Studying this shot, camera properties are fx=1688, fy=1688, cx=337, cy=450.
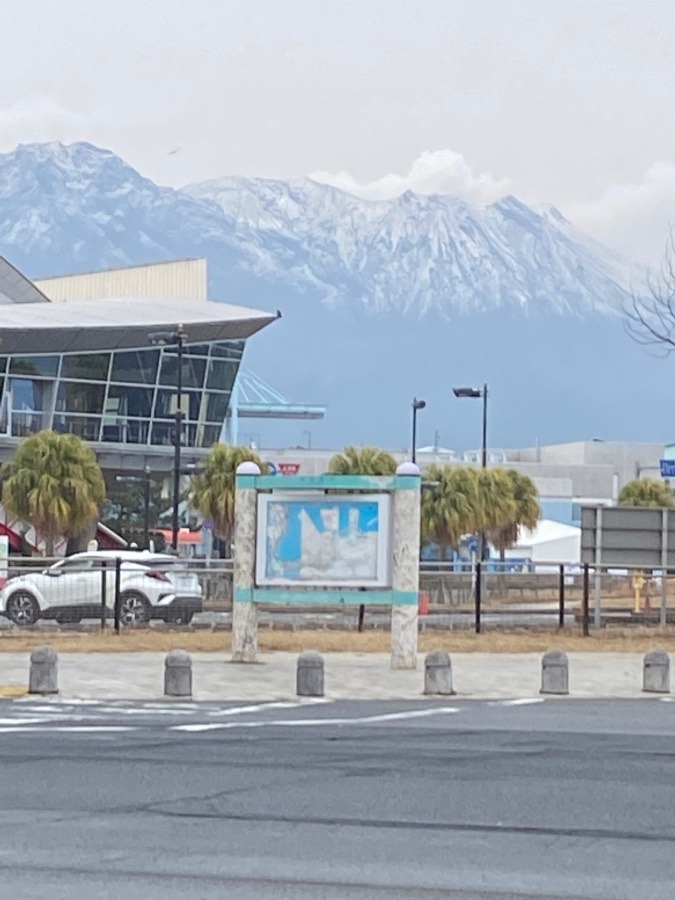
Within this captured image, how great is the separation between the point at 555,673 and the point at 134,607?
42.9ft

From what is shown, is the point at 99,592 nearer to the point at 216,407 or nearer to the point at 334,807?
the point at 334,807

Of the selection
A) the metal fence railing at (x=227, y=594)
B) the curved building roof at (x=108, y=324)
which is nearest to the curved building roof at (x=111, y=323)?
the curved building roof at (x=108, y=324)

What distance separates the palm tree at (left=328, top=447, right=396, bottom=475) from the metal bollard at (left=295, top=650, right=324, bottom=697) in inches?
1845

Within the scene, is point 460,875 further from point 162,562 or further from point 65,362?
point 65,362

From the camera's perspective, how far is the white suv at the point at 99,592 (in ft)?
102

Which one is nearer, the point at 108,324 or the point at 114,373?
the point at 108,324

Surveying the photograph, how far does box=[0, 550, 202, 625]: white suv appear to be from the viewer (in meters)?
31.0

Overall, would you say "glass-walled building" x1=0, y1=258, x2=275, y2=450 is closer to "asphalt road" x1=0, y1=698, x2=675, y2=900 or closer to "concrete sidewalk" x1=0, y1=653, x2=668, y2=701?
"concrete sidewalk" x1=0, y1=653, x2=668, y2=701

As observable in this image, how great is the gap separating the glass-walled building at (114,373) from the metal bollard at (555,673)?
54663mm

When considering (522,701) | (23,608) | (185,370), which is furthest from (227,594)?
(185,370)

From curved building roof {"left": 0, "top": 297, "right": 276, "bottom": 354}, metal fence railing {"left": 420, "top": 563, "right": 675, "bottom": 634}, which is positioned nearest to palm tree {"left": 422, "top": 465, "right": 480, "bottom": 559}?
curved building roof {"left": 0, "top": 297, "right": 276, "bottom": 354}

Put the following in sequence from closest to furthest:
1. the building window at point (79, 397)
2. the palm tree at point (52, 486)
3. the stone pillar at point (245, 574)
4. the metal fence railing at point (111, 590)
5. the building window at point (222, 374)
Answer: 1. the stone pillar at point (245, 574)
2. the metal fence railing at point (111, 590)
3. the palm tree at point (52, 486)
4. the building window at point (79, 397)
5. the building window at point (222, 374)

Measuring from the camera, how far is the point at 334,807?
35.8ft

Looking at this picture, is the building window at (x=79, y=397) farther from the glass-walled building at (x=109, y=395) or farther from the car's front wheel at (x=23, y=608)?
the car's front wheel at (x=23, y=608)
